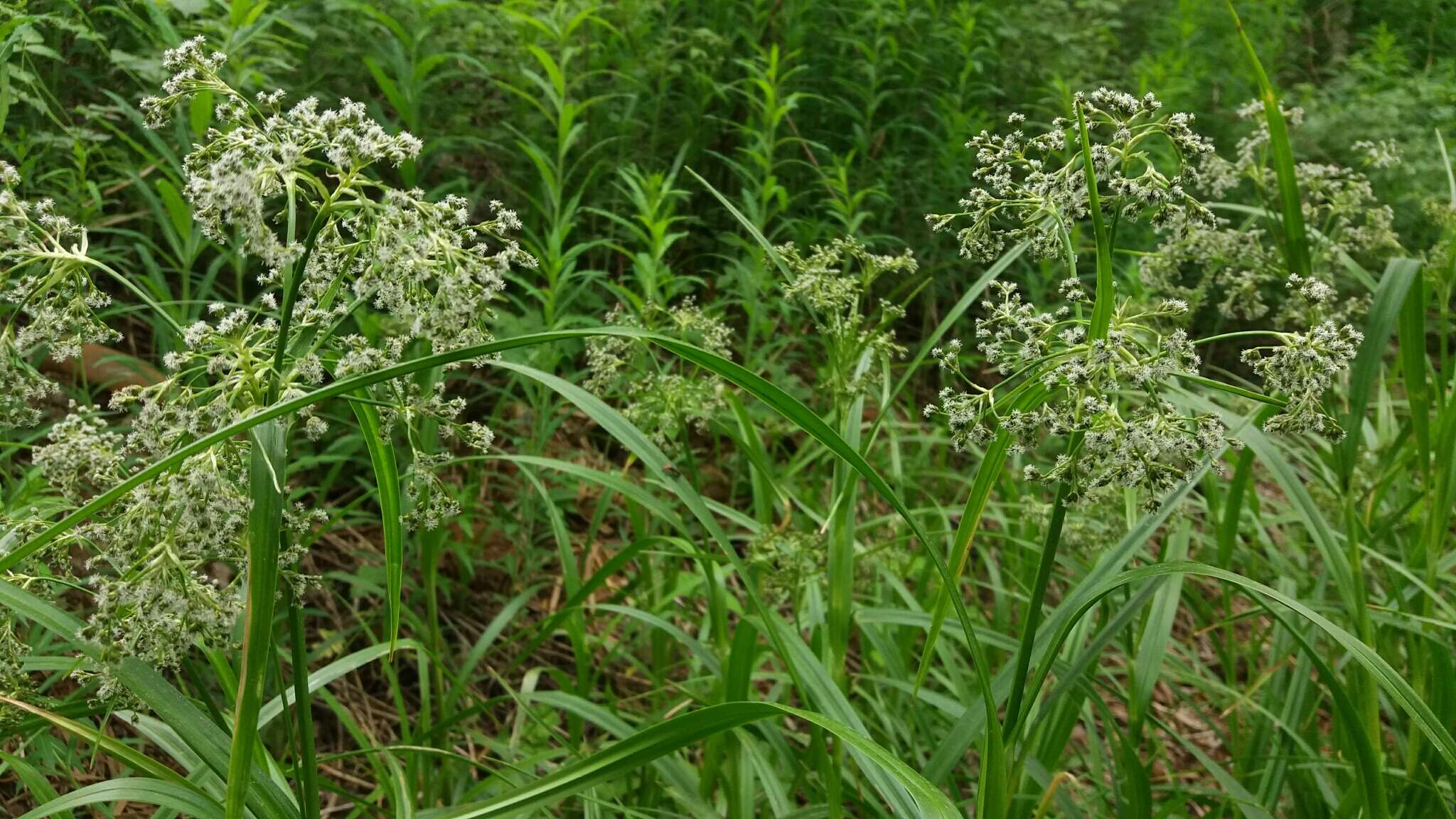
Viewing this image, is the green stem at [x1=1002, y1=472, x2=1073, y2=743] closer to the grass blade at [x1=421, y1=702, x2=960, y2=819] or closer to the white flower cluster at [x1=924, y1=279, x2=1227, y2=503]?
the white flower cluster at [x1=924, y1=279, x2=1227, y2=503]

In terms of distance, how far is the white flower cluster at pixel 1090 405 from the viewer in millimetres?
1240

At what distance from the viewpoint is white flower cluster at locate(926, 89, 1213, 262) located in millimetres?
1414

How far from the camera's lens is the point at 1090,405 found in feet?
4.15

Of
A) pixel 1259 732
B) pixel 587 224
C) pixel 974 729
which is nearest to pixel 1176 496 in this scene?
pixel 974 729

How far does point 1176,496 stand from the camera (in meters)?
1.86

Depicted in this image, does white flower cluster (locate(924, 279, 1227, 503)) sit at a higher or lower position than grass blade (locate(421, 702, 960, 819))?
higher

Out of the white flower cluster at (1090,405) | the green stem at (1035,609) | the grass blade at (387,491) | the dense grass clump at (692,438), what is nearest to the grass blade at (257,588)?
the dense grass clump at (692,438)

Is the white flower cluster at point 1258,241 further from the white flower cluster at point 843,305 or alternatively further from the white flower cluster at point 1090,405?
the white flower cluster at point 1090,405

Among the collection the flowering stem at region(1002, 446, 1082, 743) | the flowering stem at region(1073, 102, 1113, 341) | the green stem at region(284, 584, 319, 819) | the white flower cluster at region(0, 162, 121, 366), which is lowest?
the green stem at region(284, 584, 319, 819)

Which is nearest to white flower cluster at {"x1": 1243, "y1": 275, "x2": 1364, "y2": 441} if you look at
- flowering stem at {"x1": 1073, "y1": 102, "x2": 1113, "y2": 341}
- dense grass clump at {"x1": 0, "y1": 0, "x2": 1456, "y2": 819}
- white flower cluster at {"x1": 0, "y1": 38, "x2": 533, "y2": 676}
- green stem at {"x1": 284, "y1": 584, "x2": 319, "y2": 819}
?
dense grass clump at {"x1": 0, "y1": 0, "x2": 1456, "y2": 819}

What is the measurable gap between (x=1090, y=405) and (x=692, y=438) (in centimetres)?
325

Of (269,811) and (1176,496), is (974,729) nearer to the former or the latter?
(1176,496)

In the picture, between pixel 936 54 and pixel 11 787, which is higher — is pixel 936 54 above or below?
above

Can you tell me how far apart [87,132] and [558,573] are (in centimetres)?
189
